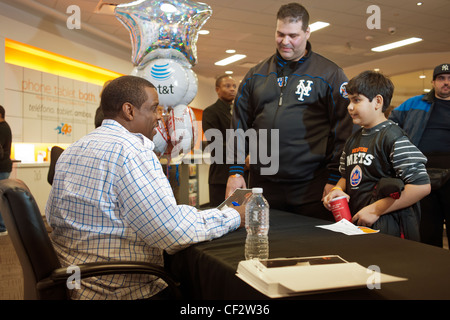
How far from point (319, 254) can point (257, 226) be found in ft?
0.91

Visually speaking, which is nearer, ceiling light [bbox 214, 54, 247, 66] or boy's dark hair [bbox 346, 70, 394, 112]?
boy's dark hair [bbox 346, 70, 394, 112]

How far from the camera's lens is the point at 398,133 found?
1.55 meters

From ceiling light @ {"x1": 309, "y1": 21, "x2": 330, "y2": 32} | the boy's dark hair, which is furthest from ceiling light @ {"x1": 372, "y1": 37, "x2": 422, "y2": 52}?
the boy's dark hair

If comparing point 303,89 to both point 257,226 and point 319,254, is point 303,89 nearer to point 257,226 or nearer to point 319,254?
point 257,226

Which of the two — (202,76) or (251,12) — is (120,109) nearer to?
(251,12)

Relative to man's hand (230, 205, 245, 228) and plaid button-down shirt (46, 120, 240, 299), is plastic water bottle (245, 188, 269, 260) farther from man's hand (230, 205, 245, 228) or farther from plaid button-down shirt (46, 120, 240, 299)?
plaid button-down shirt (46, 120, 240, 299)

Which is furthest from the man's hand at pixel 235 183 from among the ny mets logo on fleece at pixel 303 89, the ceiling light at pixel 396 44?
the ceiling light at pixel 396 44

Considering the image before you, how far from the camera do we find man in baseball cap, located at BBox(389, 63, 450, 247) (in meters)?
2.57

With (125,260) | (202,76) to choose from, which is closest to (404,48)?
(202,76)

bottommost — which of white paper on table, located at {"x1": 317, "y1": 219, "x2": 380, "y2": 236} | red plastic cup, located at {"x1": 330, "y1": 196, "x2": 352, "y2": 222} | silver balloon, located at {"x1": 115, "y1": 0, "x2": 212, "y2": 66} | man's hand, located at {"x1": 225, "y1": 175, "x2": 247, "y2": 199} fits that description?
white paper on table, located at {"x1": 317, "y1": 219, "x2": 380, "y2": 236}

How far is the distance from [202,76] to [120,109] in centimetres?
1037

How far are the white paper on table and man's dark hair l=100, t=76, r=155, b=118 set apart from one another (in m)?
0.85

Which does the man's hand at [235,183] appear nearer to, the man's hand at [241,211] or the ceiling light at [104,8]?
the man's hand at [241,211]

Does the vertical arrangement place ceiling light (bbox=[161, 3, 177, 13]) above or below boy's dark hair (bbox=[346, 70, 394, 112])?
above
